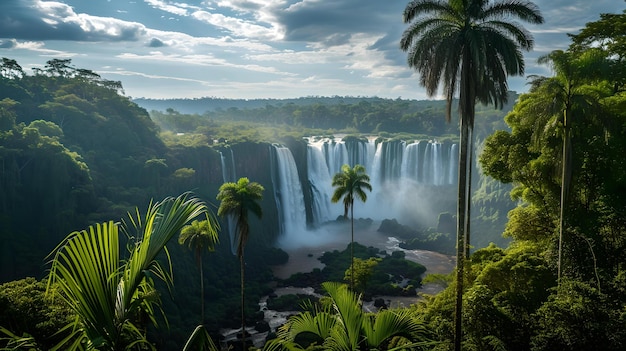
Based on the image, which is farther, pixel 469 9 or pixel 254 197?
Answer: pixel 254 197

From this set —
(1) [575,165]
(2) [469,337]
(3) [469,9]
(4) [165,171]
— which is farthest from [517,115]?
(4) [165,171]

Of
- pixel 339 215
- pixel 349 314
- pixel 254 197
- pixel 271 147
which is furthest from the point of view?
pixel 339 215

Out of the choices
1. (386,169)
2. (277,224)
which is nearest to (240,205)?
(277,224)

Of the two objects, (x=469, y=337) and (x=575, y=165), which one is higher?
(x=575, y=165)

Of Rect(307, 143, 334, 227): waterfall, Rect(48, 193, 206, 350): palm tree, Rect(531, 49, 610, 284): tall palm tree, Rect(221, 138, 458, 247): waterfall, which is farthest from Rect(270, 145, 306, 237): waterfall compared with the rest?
Rect(48, 193, 206, 350): palm tree

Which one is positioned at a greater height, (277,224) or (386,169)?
(386,169)

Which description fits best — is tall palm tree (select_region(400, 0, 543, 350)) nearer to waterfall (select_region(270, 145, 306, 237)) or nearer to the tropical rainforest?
the tropical rainforest

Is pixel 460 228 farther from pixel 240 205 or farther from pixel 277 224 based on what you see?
pixel 277 224

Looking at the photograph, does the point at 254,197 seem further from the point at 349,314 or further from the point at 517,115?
the point at 349,314
